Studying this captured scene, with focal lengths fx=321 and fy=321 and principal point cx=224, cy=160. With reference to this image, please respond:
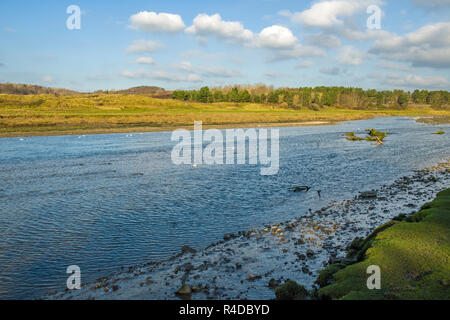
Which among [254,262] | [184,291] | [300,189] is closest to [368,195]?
[300,189]

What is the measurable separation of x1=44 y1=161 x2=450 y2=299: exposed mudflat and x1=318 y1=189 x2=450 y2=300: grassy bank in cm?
116

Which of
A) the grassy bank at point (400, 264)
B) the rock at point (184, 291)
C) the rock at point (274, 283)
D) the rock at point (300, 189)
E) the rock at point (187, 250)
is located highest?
the grassy bank at point (400, 264)

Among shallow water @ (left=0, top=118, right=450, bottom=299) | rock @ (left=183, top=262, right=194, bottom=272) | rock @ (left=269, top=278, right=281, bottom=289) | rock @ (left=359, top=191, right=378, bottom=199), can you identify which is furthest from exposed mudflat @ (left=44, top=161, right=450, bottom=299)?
rock @ (left=359, top=191, right=378, bottom=199)

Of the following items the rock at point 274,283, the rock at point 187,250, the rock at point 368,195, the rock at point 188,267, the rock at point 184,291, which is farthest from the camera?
the rock at point 368,195

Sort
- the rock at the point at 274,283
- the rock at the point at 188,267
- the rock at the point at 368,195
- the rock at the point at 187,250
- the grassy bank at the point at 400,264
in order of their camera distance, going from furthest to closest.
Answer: the rock at the point at 368,195
the rock at the point at 187,250
the rock at the point at 188,267
the rock at the point at 274,283
the grassy bank at the point at 400,264

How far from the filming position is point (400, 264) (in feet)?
32.6

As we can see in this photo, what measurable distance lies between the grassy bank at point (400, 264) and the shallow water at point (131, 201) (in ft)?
20.5

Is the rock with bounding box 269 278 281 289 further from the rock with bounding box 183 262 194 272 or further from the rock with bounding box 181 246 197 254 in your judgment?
the rock with bounding box 181 246 197 254

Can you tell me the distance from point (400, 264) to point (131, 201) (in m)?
16.4

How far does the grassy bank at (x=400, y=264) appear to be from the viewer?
8492 mm

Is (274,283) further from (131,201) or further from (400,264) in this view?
(131,201)

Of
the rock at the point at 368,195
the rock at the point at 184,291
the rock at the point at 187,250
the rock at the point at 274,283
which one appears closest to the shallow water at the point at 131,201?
the rock at the point at 187,250

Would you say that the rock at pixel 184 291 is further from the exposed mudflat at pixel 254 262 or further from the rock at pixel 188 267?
the rock at pixel 188 267
